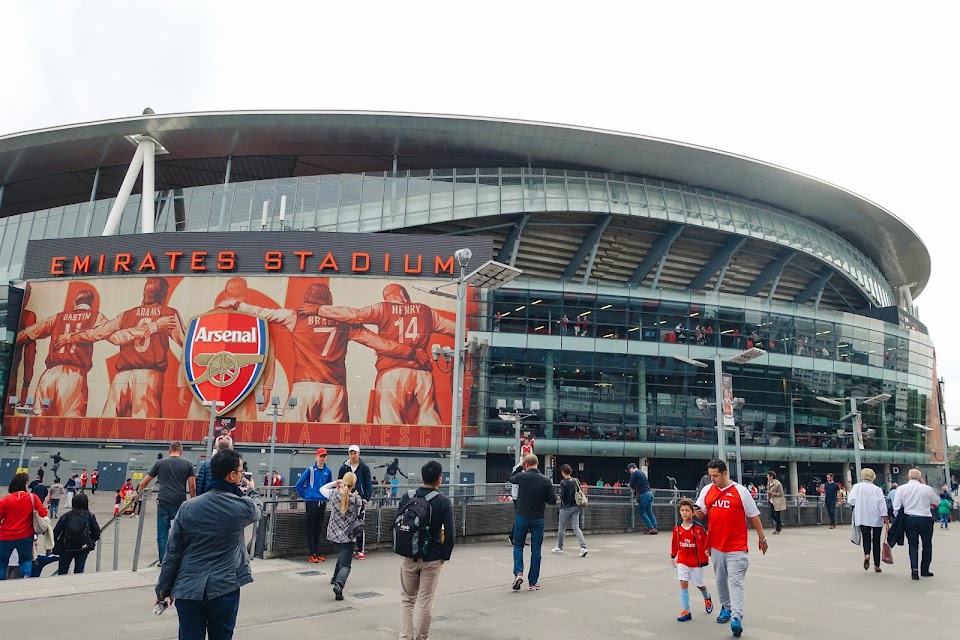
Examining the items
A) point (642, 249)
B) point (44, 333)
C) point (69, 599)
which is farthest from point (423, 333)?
point (69, 599)

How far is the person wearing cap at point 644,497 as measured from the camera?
18.0 m

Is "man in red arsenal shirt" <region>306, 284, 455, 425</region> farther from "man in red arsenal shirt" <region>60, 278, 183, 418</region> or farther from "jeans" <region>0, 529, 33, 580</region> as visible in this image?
"jeans" <region>0, 529, 33, 580</region>

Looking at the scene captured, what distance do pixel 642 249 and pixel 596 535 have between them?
3351 cm

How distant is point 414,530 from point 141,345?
36.4 meters

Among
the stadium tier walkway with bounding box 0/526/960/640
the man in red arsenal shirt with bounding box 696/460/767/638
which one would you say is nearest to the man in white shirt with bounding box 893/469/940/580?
the stadium tier walkway with bounding box 0/526/960/640

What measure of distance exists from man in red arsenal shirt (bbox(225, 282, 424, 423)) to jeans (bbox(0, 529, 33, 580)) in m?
26.1

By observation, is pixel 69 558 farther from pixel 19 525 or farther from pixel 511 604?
pixel 511 604

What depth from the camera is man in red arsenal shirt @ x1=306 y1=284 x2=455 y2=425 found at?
36.0 m

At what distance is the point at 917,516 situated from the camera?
10.8 m

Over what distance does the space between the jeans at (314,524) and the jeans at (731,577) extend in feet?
20.7

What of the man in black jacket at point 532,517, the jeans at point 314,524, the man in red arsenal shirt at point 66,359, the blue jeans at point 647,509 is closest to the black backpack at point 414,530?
the man in black jacket at point 532,517

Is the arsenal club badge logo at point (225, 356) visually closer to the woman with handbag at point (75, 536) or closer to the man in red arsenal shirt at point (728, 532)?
Result: the woman with handbag at point (75, 536)

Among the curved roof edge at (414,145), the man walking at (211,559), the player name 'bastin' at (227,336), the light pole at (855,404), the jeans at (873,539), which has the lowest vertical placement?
the jeans at (873,539)

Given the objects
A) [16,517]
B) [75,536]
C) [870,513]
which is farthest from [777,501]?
[16,517]
